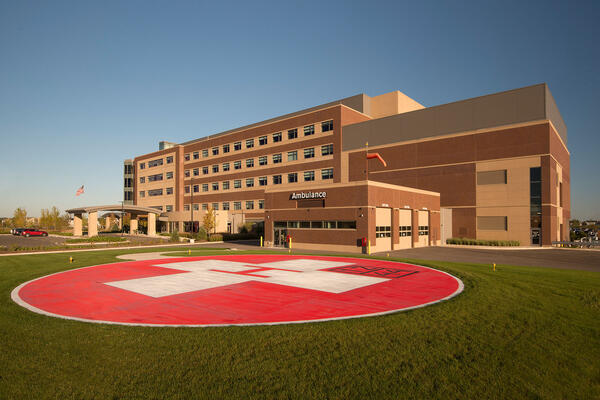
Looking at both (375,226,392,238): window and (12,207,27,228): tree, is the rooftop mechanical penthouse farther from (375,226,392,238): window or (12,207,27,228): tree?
(12,207,27,228): tree

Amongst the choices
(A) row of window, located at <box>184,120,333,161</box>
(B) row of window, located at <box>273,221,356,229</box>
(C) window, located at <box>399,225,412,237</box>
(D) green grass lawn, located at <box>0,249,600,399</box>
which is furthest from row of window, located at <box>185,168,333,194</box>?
(D) green grass lawn, located at <box>0,249,600,399</box>

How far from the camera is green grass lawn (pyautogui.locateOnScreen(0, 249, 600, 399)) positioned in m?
6.41

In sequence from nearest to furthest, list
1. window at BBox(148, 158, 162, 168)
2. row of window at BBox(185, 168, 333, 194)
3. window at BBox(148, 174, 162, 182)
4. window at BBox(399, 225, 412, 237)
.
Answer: window at BBox(399, 225, 412, 237)
row of window at BBox(185, 168, 333, 194)
window at BBox(148, 174, 162, 182)
window at BBox(148, 158, 162, 168)

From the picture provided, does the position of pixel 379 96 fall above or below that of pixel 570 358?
above

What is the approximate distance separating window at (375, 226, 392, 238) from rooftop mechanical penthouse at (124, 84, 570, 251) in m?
0.11

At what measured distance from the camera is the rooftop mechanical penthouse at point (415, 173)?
1571 inches

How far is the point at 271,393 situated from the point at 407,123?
5220 cm

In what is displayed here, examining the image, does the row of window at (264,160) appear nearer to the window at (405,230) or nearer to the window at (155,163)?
the window at (155,163)

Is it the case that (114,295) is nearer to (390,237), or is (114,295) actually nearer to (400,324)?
(400,324)

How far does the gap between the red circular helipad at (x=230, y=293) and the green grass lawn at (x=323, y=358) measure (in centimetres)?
128

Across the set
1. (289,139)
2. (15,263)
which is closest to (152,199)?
(289,139)

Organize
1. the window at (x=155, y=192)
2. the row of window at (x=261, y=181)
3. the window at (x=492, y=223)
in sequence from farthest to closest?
the window at (x=155, y=192) → the row of window at (x=261, y=181) → the window at (x=492, y=223)

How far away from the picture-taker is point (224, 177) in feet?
251

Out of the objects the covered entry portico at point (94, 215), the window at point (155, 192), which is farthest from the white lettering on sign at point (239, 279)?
the window at point (155, 192)
